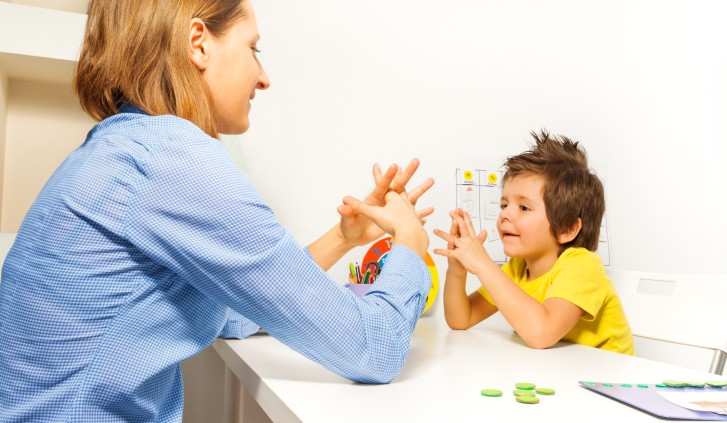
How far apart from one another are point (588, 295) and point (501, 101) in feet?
2.22

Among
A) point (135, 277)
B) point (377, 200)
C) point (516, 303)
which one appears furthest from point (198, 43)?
point (516, 303)

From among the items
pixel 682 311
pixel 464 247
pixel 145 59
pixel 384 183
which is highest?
pixel 145 59

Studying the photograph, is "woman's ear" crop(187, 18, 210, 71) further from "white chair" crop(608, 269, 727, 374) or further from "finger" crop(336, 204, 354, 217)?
"white chair" crop(608, 269, 727, 374)

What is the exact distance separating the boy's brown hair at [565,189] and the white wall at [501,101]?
0.27 metres

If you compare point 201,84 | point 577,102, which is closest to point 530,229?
point 577,102

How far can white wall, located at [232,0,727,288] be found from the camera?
146 cm

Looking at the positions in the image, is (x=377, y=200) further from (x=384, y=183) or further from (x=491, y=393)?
(x=491, y=393)

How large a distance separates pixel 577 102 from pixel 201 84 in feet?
4.14

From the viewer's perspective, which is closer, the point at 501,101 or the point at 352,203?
the point at 352,203

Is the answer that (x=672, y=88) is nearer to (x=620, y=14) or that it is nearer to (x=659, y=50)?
(x=659, y=50)

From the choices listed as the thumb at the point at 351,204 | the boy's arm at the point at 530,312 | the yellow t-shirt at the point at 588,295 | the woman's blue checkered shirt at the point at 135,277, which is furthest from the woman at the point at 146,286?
the yellow t-shirt at the point at 588,295

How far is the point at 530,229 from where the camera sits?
1312 mm

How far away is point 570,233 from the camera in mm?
1329

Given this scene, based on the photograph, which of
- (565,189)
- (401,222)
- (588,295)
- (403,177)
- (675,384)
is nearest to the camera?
(675,384)
